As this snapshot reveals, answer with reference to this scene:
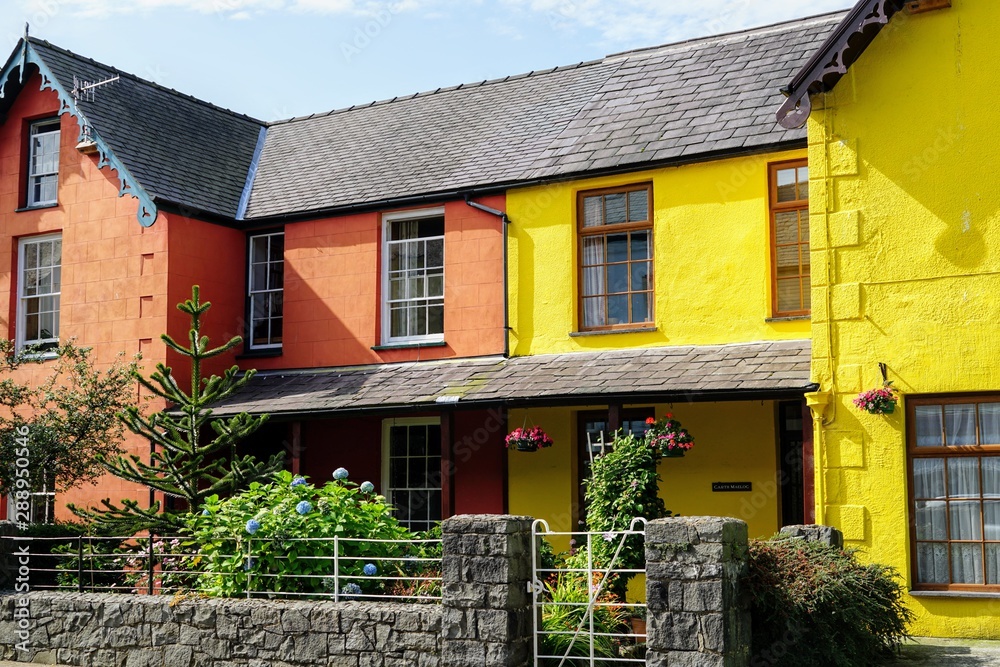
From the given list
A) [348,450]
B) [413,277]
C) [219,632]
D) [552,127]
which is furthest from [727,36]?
[219,632]

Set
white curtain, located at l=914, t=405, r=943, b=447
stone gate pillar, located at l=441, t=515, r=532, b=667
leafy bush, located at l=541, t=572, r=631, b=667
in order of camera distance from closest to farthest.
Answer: stone gate pillar, located at l=441, t=515, r=532, b=667 < leafy bush, located at l=541, t=572, r=631, b=667 < white curtain, located at l=914, t=405, r=943, b=447

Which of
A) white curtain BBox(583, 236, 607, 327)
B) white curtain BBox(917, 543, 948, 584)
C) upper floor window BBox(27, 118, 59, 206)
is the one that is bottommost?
white curtain BBox(917, 543, 948, 584)

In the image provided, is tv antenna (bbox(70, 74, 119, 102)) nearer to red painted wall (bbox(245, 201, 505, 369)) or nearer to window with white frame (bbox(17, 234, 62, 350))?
window with white frame (bbox(17, 234, 62, 350))

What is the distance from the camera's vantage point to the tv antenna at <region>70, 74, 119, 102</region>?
17781 millimetres

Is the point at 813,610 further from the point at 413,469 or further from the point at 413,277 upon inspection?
the point at 413,277

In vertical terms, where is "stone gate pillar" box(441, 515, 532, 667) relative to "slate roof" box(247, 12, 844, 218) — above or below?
below

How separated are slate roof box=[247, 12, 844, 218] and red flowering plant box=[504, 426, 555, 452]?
3.44m

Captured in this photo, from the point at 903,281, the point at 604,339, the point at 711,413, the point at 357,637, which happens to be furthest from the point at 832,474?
the point at 357,637

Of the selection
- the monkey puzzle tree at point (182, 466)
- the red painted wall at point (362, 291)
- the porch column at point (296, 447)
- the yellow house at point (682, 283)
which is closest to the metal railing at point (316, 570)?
the monkey puzzle tree at point (182, 466)

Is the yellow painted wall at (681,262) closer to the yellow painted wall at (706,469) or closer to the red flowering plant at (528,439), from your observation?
the yellow painted wall at (706,469)

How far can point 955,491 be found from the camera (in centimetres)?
1158

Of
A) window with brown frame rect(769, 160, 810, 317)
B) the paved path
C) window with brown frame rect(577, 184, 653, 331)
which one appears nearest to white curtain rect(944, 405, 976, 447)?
the paved path

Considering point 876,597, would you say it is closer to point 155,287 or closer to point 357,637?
point 357,637

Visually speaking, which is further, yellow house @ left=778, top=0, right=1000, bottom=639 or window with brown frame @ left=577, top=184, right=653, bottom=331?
window with brown frame @ left=577, top=184, right=653, bottom=331
